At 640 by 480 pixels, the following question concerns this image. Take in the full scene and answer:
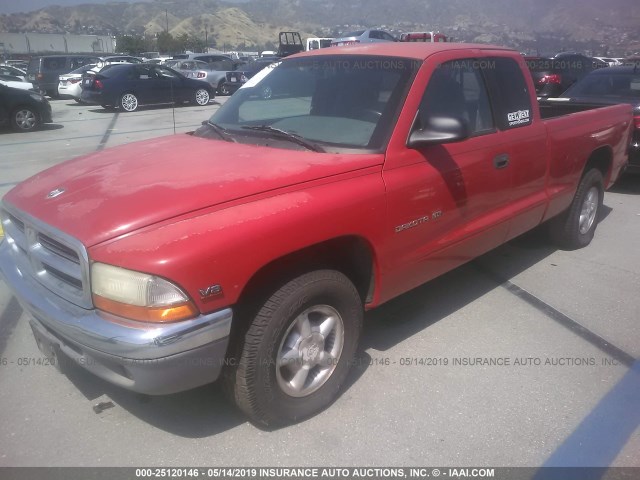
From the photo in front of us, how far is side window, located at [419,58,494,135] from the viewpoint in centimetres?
344

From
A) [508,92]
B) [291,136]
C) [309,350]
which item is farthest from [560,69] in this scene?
[309,350]

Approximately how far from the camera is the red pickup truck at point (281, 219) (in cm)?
229

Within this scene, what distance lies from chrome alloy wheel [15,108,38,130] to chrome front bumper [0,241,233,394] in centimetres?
1232

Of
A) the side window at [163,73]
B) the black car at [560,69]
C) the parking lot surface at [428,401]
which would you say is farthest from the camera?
the side window at [163,73]

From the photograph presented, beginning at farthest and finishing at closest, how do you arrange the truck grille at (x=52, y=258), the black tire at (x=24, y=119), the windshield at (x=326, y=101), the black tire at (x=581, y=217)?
the black tire at (x=24, y=119), the black tire at (x=581, y=217), the windshield at (x=326, y=101), the truck grille at (x=52, y=258)

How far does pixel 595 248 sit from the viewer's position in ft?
18.3

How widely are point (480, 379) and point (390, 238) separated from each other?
1.06 metres

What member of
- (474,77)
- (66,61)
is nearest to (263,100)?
(474,77)

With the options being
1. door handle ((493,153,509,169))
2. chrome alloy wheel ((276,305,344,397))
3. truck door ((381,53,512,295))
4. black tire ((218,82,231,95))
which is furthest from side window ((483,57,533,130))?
black tire ((218,82,231,95))

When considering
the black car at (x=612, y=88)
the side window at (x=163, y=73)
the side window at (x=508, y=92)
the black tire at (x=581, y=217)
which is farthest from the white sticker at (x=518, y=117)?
the side window at (x=163, y=73)

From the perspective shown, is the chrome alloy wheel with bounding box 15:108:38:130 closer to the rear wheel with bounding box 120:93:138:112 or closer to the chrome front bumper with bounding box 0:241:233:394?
the rear wheel with bounding box 120:93:138:112

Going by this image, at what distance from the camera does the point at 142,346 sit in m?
2.21

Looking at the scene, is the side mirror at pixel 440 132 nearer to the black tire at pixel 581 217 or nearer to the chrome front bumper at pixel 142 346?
the chrome front bumper at pixel 142 346

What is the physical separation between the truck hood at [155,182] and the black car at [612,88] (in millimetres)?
5808
